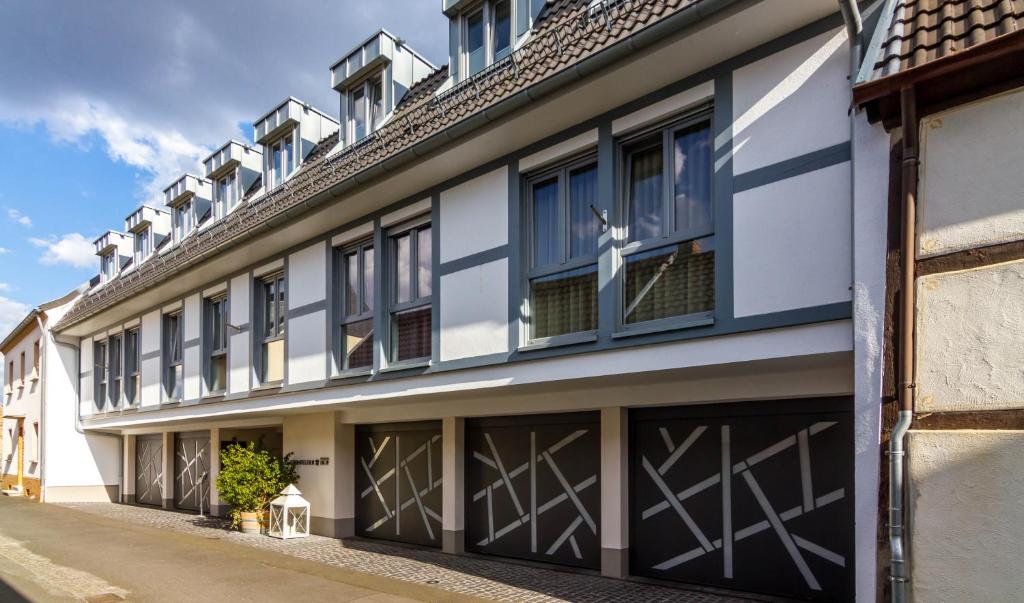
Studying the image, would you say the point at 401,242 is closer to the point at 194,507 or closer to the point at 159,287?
the point at 159,287

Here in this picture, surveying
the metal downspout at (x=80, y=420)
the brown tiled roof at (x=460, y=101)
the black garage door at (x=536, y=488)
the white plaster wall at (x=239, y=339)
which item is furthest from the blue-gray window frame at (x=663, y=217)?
the metal downspout at (x=80, y=420)

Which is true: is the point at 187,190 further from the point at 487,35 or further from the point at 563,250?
the point at 563,250

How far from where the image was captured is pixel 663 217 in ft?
20.8

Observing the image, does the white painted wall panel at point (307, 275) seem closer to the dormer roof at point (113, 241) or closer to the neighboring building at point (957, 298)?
the neighboring building at point (957, 298)

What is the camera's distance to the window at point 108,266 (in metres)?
22.0

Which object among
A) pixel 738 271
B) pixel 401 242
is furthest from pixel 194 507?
pixel 738 271

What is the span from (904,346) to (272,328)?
1000 centimetres

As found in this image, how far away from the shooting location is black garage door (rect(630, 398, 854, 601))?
611 centimetres

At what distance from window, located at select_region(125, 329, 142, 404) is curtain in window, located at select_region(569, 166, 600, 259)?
12956 mm


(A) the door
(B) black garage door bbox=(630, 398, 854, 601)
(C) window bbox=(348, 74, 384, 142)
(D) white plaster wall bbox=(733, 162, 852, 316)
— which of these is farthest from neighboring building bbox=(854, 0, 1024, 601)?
(A) the door

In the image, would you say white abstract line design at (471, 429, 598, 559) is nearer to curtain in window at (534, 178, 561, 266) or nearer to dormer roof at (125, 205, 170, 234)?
curtain in window at (534, 178, 561, 266)

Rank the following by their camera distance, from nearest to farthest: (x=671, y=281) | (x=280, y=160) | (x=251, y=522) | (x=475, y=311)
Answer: (x=671, y=281)
(x=475, y=311)
(x=251, y=522)
(x=280, y=160)

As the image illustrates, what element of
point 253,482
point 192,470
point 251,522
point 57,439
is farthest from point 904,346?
point 57,439

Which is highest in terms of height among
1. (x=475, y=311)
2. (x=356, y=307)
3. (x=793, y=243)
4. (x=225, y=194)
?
(x=225, y=194)
